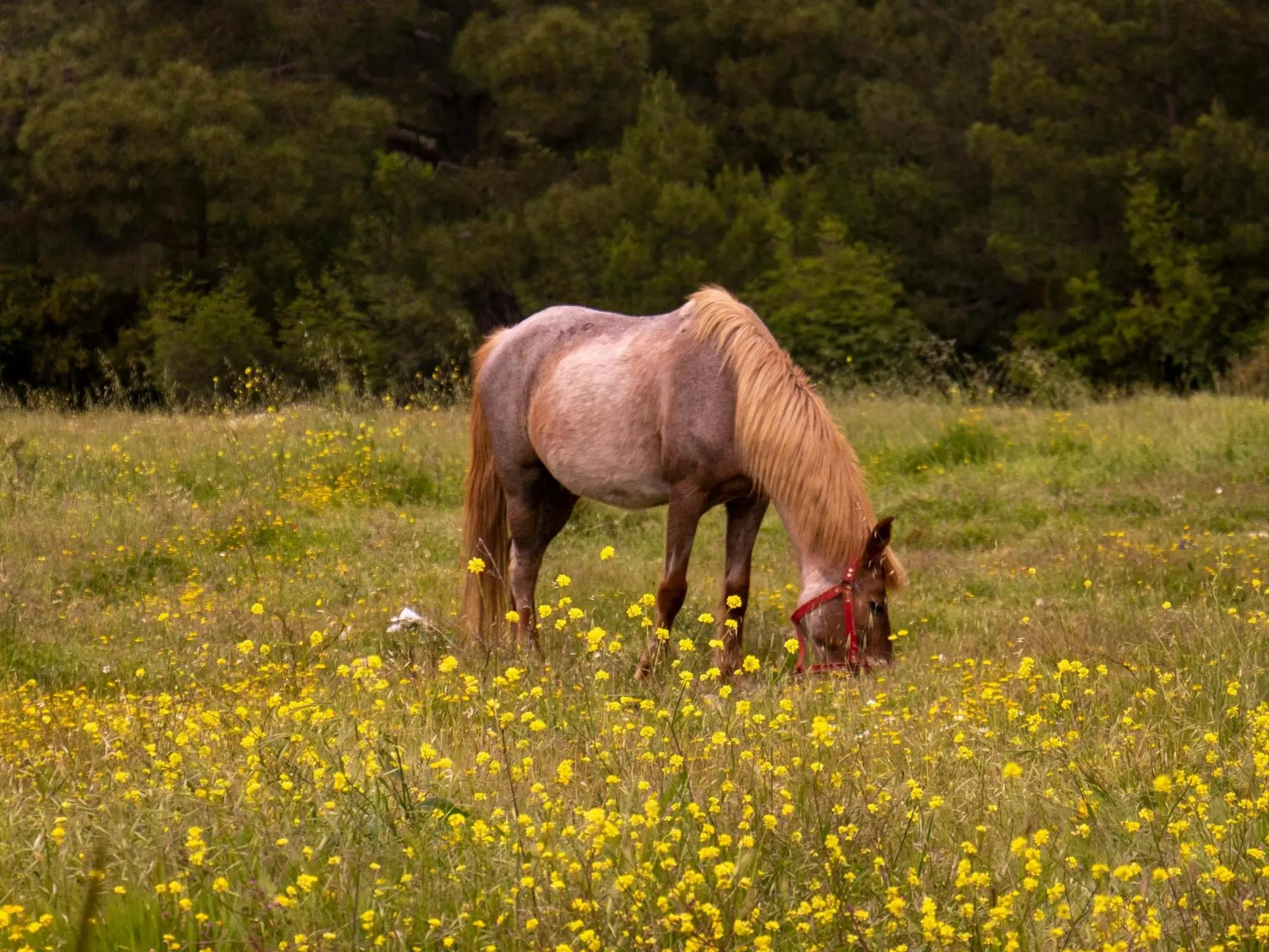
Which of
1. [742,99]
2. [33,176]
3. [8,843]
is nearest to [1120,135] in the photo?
[742,99]

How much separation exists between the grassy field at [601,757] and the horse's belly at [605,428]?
0.72 m

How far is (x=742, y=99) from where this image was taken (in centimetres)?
2403

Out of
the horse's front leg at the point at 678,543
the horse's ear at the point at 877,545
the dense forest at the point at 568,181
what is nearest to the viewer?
the horse's ear at the point at 877,545

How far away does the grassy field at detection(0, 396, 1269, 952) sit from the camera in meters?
2.86

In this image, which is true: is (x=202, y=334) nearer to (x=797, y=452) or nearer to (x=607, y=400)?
(x=607, y=400)

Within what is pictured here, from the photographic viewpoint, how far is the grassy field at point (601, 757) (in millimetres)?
2861

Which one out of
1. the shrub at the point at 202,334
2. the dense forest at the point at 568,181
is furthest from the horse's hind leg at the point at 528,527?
the shrub at the point at 202,334

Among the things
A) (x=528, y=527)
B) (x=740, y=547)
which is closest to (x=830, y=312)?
(x=528, y=527)

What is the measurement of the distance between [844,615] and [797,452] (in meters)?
0.67

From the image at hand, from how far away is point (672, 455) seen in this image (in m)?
6.32

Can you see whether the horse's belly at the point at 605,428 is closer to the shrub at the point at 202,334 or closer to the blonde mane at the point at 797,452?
the blonde mane at the point at 797,452

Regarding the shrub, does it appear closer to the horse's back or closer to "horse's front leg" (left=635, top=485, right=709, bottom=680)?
the horse's back

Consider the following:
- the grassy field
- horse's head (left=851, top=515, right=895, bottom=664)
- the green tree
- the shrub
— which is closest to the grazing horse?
horse's head (left=851, top=515, right=895, bottom=664)

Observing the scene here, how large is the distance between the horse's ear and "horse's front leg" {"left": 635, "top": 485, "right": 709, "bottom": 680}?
0.79 metres
